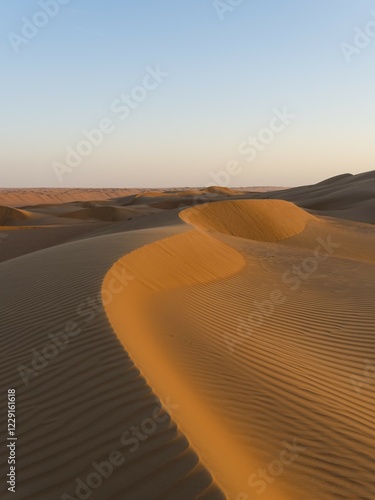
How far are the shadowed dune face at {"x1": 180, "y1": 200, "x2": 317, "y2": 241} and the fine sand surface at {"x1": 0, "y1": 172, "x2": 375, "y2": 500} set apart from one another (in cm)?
1016

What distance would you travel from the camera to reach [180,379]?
13.9ft

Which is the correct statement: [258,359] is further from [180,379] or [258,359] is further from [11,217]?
[11,217]

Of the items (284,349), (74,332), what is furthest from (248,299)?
(74,332)

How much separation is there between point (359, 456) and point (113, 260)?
596cm

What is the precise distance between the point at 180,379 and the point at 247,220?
18.2m

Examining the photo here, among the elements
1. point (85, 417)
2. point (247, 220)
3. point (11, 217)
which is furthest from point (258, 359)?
point (11, 217)

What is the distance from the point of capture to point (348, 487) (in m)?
3.24

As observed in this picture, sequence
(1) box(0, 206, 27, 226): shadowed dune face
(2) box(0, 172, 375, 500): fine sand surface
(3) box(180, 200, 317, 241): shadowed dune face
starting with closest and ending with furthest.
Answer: (2) box(0, 172, 375, 500): fine sand surface < (3) box(180, 200, 317, 241): shadowed dune face < (1) box(0, 206, 27, 226): shadowed dune face

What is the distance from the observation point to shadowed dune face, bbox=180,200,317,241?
68.5 ft

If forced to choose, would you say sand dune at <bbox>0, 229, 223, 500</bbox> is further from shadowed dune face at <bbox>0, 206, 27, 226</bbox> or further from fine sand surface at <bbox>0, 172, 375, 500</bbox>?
shadowed dune face at <bbox>0, 206, 27, 226</bbox>

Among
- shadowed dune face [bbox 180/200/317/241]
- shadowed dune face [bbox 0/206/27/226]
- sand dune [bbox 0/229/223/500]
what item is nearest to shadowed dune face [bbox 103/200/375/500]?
sand dune [bbox 0/229/223/500]

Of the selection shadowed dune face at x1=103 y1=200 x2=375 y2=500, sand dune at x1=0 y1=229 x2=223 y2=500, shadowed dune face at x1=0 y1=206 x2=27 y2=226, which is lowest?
shadowed dune face at x1=103 y1=200 x2=375 y2=500

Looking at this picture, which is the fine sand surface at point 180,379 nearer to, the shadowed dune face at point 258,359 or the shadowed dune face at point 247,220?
the shadowed dune face at point 258,359

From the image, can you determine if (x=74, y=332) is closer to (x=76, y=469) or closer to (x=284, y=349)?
(x=76, y=469)
